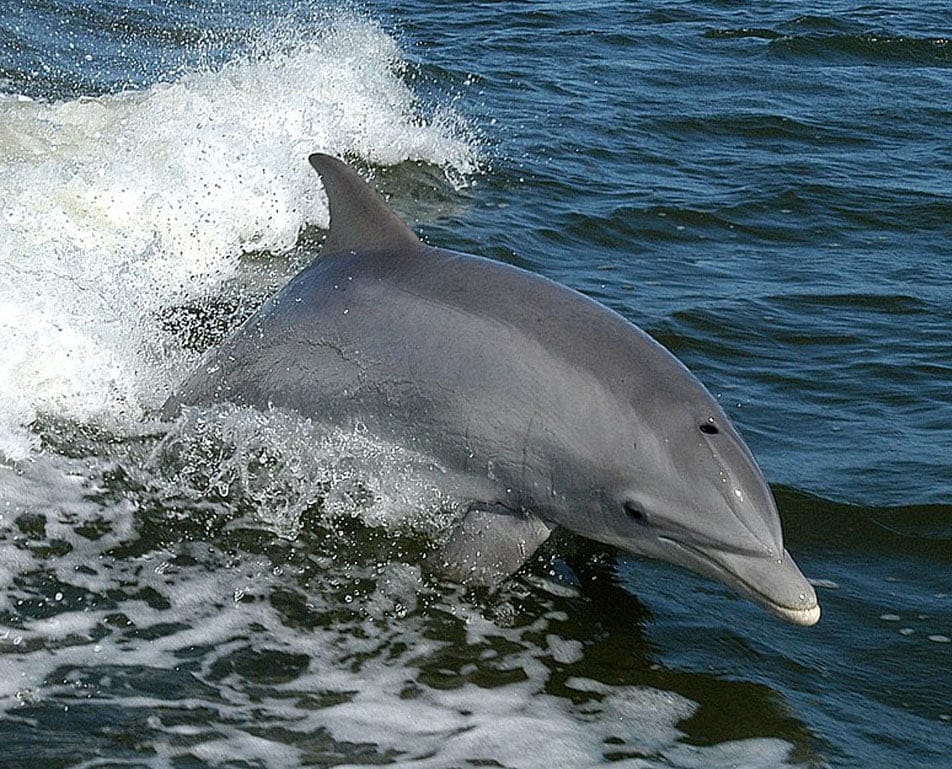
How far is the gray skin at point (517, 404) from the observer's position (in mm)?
5934

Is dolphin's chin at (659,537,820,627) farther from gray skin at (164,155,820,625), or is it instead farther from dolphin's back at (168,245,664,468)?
dolphin's back at (168,245,664,468)

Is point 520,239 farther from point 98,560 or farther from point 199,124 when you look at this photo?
point 98,560

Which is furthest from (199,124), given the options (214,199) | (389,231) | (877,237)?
(389,231)

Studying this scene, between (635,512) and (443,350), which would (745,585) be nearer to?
(635,512)

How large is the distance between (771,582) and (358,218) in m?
2.64

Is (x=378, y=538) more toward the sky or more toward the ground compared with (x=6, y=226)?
more toward the ground

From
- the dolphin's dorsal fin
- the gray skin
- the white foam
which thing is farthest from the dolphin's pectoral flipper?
the white foam

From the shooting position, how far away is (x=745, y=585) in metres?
5.81

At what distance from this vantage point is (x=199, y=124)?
14.8 metres

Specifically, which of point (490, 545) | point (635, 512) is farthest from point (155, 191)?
point (635, 512)

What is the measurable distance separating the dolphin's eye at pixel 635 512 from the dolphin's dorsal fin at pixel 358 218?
5.49 feet

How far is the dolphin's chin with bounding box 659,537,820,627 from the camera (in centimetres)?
570

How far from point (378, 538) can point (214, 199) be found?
6845mm

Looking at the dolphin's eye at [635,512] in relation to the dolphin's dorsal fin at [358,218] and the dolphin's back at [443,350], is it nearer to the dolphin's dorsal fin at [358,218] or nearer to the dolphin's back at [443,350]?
the dolphin's back at [443,350]
